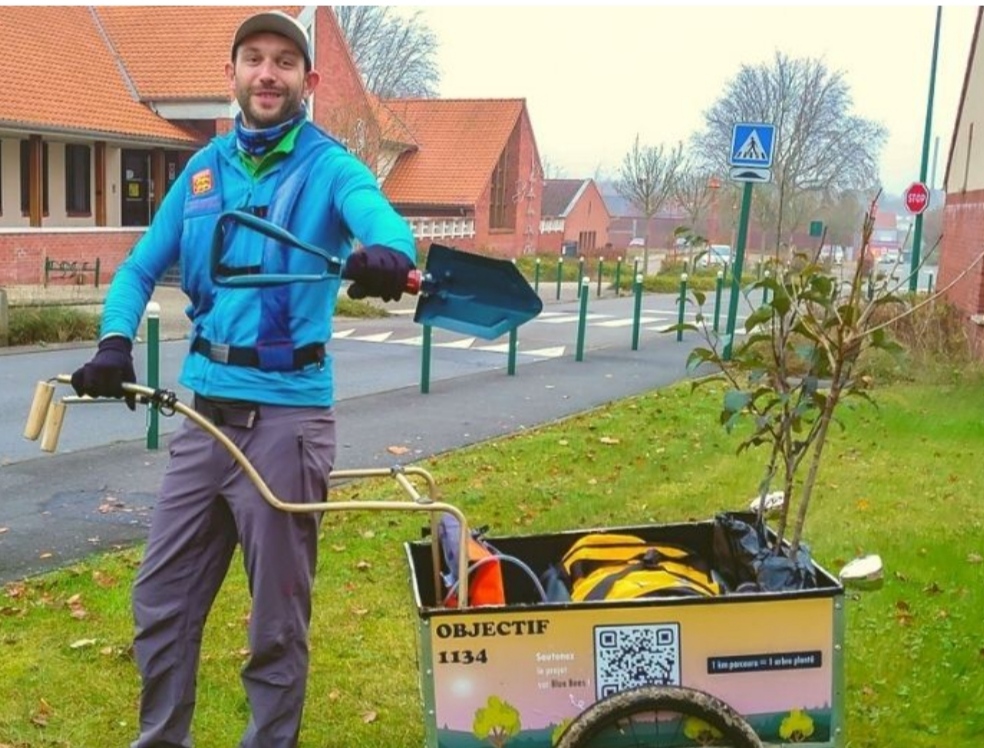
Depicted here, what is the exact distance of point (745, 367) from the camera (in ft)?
12.8

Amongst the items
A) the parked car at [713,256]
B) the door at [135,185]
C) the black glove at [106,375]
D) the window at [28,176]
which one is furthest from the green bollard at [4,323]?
the door at [135,185]

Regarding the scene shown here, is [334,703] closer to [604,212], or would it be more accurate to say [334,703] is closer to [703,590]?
[703,590]

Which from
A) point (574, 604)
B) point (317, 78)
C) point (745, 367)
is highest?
point (317, 78)

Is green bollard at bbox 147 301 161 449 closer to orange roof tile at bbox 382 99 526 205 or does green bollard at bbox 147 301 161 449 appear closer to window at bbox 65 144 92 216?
window at bbox 65 144 92 216

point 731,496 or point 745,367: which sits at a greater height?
point 745,367

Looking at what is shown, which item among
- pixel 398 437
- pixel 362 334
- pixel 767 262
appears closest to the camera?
pixel 767 262

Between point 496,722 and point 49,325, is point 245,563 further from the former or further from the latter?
point 49,325

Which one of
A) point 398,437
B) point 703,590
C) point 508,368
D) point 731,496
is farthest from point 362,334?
point 703,590

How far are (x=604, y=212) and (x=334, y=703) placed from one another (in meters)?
62.4

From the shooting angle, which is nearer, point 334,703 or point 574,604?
point 574,604

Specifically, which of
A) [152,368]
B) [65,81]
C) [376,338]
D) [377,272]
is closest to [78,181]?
[65,81]

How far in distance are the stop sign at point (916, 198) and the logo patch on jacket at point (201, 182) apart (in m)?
24.5

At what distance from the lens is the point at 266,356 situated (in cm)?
301

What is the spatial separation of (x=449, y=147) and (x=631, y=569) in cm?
4503
